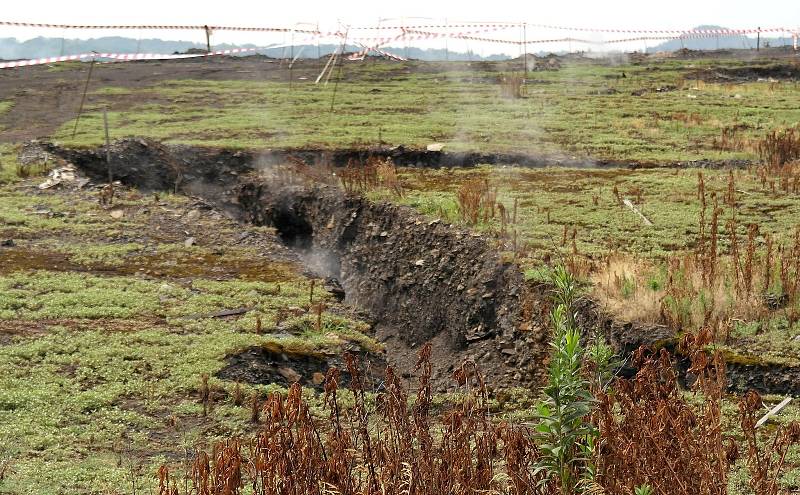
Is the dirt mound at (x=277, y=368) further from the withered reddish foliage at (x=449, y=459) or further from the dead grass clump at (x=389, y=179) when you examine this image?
the dead grass clump at (x=389, y=179)

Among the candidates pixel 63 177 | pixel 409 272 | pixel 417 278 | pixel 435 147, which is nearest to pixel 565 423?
pixel 417 278

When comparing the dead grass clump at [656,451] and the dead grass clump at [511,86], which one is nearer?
the dead grass clump at [656,451]

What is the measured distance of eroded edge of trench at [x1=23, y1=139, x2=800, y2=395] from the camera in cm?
1060

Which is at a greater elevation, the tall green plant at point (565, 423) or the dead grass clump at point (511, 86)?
the dead grass clump at point (511, 86)

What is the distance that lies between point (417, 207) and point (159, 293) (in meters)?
4.46

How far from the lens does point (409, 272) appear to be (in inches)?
560

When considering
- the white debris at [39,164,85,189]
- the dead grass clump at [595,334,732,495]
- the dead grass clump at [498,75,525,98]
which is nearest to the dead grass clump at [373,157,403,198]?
the white debris at [39,164,85,189]

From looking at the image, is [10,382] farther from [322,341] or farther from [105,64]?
[105,64]

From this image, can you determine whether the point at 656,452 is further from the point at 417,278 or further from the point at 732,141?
the point at 732,141

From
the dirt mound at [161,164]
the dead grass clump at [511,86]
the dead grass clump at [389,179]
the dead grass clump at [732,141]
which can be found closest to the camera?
the dead grass clump at [389,179]

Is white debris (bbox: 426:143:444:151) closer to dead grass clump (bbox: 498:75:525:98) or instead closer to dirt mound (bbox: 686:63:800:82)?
dead grass clump (bbox: 498:75:525:98)

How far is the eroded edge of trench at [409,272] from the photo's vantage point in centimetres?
1060

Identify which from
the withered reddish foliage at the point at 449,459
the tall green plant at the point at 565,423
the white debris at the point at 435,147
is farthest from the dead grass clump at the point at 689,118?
the tall green plant at the point at 565,423

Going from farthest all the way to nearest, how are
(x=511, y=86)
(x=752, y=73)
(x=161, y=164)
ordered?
(x=752, y=73) < (x=511, y=86) < (x=161, y=164)
